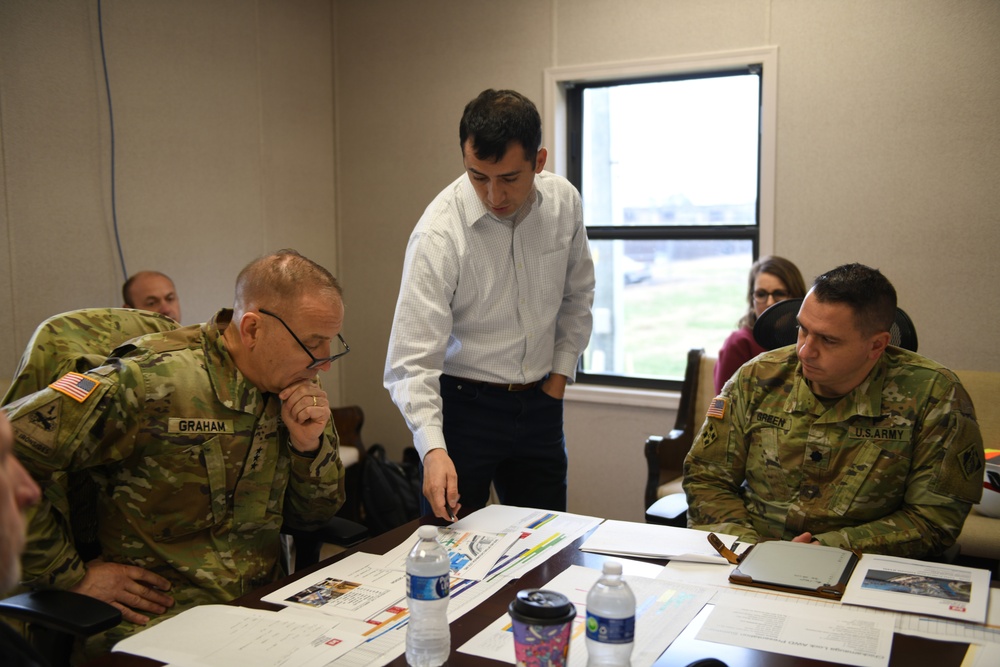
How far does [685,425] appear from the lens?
3.61 m

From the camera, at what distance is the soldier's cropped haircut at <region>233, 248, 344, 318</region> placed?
1.77 metres

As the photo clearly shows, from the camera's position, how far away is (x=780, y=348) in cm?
224

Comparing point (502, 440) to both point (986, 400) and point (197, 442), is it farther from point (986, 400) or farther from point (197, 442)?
point (986, 400)

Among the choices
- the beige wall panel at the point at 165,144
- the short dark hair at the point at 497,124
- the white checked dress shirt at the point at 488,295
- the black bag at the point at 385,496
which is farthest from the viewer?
the black bag at the point at 385,496

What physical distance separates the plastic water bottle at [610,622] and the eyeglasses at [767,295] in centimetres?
246

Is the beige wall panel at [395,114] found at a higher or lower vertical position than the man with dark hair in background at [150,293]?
higher

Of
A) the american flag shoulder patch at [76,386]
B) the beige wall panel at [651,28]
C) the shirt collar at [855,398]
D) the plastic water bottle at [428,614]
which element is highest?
the beige wall panel at [651,28]

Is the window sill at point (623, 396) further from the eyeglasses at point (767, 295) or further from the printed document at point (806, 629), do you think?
the printed document at point (806, 629)

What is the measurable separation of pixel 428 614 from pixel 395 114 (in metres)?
3.74

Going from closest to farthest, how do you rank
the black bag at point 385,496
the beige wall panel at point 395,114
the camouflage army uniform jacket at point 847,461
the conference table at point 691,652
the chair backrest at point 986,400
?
the conference table at point 691,652 < the camouflage army uniform jacket at point 847,461 < the chair backrest at point 986,400 < the black bag at point 385,496 < the beige wall panel at point 395,114

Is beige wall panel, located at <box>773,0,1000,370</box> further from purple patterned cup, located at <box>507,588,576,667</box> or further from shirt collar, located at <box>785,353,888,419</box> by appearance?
purple patterned cup, located at <box>507,588,576,667</box>

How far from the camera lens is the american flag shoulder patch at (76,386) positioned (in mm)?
1588

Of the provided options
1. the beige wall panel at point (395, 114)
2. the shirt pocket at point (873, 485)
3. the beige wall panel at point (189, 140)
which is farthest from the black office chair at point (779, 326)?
the beige wall panel at point (189, 140)

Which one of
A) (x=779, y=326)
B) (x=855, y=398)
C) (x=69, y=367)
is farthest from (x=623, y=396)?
(x=69, y=367)
